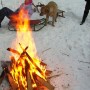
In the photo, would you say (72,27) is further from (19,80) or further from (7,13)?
(19,80)

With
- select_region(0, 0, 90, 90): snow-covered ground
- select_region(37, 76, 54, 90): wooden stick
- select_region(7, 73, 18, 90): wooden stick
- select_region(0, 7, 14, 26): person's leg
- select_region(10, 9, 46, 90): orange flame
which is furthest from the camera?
select_region(0, 7, 14, 26): person's leg

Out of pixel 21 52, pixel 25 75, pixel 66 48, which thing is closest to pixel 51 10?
pixel 66 48

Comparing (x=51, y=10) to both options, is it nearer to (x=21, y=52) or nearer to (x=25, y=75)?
(x=21, y=52)

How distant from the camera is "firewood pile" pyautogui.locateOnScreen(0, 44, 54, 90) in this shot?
5664mm

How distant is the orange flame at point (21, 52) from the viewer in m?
5.93

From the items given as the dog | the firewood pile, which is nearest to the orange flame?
the firewood pile

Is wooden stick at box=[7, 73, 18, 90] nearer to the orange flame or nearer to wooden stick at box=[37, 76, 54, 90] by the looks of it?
the orange flame

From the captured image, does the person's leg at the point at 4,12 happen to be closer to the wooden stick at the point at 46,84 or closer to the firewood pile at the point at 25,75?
the firewood pile at the point at 25,75

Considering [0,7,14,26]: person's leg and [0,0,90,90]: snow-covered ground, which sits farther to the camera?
[0,7,14,26]: person's leg

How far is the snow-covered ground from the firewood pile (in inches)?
21.3

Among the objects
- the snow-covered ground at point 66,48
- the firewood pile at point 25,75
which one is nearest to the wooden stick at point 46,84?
the firewood pile at point 25,75

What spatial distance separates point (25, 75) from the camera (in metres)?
5.85

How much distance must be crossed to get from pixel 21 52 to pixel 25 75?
5.00ft

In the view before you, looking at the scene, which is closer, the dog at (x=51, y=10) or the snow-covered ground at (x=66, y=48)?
the snow-covered ground at (x=66, y=48)
